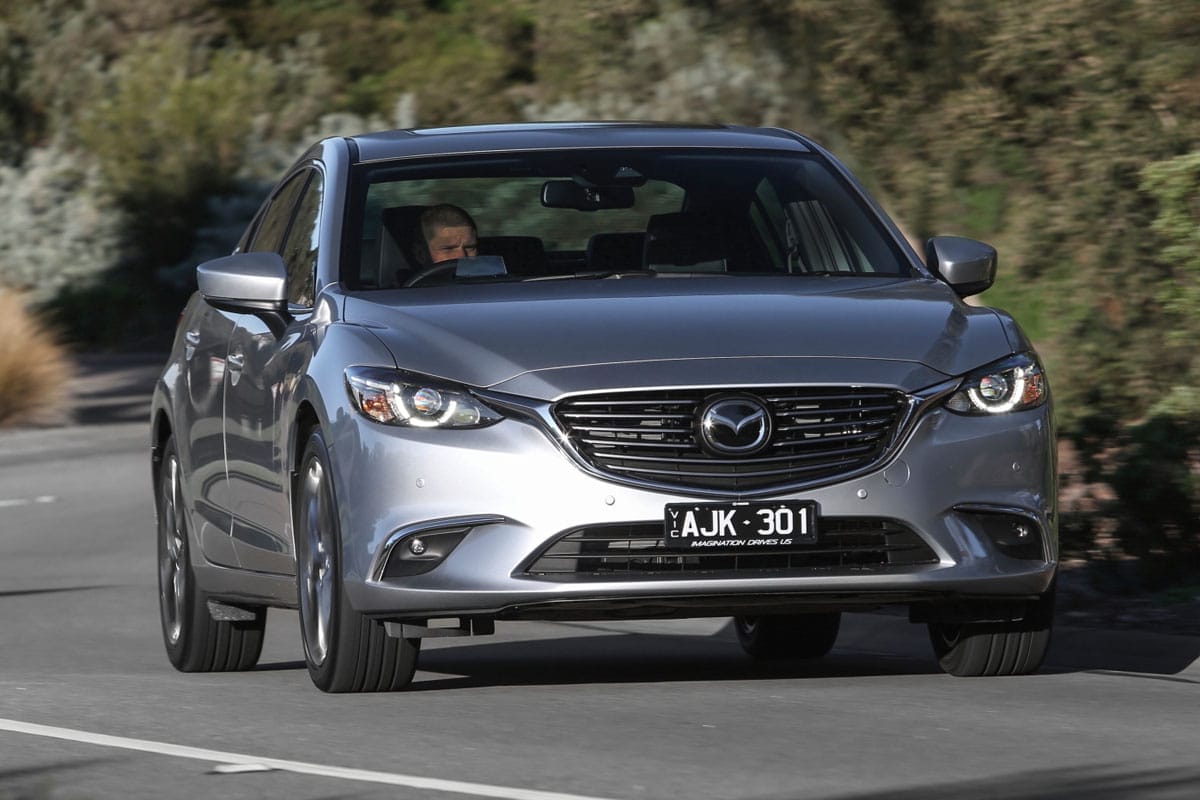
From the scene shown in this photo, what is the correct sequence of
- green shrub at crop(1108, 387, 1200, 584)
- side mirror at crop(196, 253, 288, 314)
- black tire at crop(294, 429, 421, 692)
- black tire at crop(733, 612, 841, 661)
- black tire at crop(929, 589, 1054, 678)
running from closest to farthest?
1. black tire at crop(294, 429, 421, 692)
2. black tire at crop(929, 589, 1054, 678)
3. side mirror at crop(196, 253, 288, 314)
4. black tire at crop(733, 612, 841, 661)
5. green shrub at crop(1108, 387, 1200, 584)

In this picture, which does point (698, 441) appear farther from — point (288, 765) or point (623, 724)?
point (288, 765)

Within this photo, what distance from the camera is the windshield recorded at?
8.38 metres

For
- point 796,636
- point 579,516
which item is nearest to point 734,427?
point 579,516

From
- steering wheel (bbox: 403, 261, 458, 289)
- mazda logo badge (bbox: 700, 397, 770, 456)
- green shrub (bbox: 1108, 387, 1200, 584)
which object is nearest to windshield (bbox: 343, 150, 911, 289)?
steering wheel (bbox: 403, 261, 458, 289)

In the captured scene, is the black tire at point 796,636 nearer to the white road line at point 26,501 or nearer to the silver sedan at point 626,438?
the silver sedan at point 626,438

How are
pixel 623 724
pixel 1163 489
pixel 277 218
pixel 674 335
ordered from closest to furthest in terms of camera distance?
pixel 623 724 → pixel 674 335 → pixel 277 218 → pixel 1163 489

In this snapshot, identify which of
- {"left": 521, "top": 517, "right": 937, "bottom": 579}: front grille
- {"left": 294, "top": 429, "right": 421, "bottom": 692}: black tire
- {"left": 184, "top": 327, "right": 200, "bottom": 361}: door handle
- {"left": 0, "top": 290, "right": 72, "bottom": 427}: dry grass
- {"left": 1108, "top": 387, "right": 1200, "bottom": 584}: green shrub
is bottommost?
{"left": 0, "top": 290, "right": 72, "bottom": 427}: dry grass

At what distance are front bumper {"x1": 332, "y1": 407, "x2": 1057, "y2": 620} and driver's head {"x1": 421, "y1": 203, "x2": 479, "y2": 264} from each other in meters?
1.21

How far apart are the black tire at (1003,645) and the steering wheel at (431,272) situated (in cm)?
178

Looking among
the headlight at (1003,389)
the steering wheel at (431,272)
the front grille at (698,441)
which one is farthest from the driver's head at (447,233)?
the headlight at (1003,389)

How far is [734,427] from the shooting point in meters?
7.17

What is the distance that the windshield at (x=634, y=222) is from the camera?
8383 millimetres

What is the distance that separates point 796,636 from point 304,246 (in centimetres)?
222

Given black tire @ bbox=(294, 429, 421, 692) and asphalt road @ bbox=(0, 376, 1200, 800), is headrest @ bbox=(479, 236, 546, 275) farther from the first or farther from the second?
asphalt road @ bbox=(0, 376, 1200, 800)
